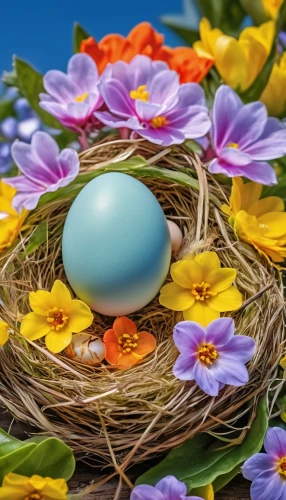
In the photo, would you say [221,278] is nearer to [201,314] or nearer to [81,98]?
[201,314]

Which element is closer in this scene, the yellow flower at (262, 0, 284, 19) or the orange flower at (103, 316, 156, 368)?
the orange flower at (103, 316, 156, 368)

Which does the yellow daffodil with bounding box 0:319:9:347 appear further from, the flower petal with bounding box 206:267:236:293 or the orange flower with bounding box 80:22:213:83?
the orange flower with bounding box 80:22:213:83

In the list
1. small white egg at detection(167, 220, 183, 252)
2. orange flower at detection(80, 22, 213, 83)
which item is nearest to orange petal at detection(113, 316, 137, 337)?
small white egg at detection(167, 220, 183, 252)

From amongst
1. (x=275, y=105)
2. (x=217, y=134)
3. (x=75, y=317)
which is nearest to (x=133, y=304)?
(x=75, y=317)

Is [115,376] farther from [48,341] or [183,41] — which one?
[183,41]

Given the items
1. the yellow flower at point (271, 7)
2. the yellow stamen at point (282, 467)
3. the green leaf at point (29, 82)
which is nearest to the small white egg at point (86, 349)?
the yellow stamen at point (282, 467)

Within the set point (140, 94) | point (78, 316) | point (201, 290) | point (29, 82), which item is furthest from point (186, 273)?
point (29, 82)
